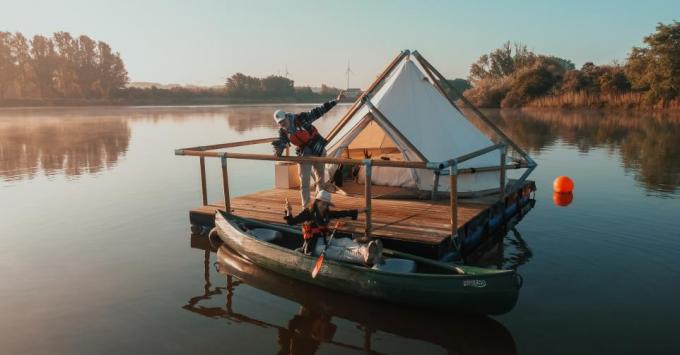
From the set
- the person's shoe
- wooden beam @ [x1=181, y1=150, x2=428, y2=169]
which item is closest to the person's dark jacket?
wooden beam @ [x1=181, y1=150, x2=428, y2=169]

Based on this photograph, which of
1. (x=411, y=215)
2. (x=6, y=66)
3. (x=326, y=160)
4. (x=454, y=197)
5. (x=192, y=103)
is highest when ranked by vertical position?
(x=6, y=66)

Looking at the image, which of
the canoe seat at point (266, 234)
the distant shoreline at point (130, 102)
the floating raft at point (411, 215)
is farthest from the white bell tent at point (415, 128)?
the distant shoreline at point (130, 102)

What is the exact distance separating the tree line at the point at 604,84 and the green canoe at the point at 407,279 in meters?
56.4

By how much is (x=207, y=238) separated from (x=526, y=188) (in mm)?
9341

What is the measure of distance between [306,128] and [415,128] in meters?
3.84

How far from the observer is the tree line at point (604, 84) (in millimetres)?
54188

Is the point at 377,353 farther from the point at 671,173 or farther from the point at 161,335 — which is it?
the point at 671,173

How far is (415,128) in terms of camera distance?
13617mm

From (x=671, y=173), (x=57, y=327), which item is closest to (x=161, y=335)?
(x=57, y=327)

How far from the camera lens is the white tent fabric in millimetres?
13109

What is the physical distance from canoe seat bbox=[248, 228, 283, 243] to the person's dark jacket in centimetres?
187

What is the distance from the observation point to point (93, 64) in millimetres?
119812

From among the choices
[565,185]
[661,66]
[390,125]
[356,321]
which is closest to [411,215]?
[390,125]

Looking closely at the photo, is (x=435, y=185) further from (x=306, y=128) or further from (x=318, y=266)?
(x=318, y=266)
